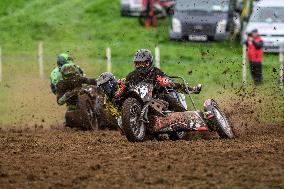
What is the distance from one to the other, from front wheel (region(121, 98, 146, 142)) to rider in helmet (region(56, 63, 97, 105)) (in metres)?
4.82

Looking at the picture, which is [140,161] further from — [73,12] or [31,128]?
[73,12]

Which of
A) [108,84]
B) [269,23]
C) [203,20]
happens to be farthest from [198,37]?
[108,84]

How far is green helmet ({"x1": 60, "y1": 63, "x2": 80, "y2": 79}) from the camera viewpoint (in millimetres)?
20375

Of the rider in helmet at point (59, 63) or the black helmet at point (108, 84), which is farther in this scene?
the rider in helmet at point (59, 63)

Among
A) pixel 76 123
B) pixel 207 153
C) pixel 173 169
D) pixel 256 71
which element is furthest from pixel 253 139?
pixel 256 71

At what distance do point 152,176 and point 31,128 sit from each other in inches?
447

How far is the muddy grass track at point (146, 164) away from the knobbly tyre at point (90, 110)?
3.92 m

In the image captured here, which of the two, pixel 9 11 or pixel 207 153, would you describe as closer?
pixel 207 153

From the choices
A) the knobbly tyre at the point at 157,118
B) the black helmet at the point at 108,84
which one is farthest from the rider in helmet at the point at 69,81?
the knobbly tyre at the point at 157,118

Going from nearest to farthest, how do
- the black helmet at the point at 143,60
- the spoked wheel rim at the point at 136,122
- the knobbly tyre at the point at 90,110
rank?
the spoked wheel rim at the point at 136,122
the black helmet at the point at 143,60
the knobbly tyre at the point at 90,110

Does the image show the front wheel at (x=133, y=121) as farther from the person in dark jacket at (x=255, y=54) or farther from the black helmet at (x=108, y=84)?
the person in dark jacket at (x=255, y=54)

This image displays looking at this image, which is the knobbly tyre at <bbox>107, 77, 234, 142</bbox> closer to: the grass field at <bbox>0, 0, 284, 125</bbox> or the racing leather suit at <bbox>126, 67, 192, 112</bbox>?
the racing leather suit at <bbox>126, 67, 192, 112</bbox>

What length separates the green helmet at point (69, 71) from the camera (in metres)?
20.4

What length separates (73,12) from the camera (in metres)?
38.6
